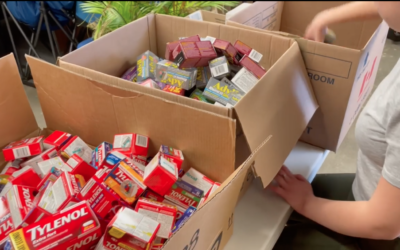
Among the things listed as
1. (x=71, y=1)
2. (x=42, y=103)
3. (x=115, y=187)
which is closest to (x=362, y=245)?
(x=115, y=187)

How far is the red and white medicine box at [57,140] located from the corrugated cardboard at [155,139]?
0.04 metres

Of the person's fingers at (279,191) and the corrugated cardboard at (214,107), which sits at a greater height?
the corrugated cardboard at (214,107)

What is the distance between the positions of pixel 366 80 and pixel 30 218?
0.96 meters

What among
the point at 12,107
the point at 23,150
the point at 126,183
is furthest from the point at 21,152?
the point at 126,183

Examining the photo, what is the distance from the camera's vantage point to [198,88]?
3.00ft

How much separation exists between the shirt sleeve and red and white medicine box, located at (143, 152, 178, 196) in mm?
402

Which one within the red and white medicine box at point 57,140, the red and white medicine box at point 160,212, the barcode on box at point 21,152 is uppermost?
the red and white medicine box at point 160,212

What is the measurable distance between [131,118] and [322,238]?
56 cm

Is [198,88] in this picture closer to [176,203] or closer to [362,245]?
[176,203]

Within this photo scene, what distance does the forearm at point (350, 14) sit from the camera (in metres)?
0.87

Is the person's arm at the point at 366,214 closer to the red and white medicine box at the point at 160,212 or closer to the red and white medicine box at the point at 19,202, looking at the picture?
the red and white medicine box at the point at 160,212

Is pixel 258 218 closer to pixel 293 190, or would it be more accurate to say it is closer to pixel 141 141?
pixel 293 190

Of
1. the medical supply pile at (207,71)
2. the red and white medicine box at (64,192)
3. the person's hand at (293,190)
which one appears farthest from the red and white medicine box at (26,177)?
the person's hand at (293,190)

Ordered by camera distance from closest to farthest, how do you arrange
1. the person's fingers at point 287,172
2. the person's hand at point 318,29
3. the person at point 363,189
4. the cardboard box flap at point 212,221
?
the cardboard box flap at point 212,221
the person at point 363,189
the person's fingers at point 287,172
the person's hand at point 318,29
